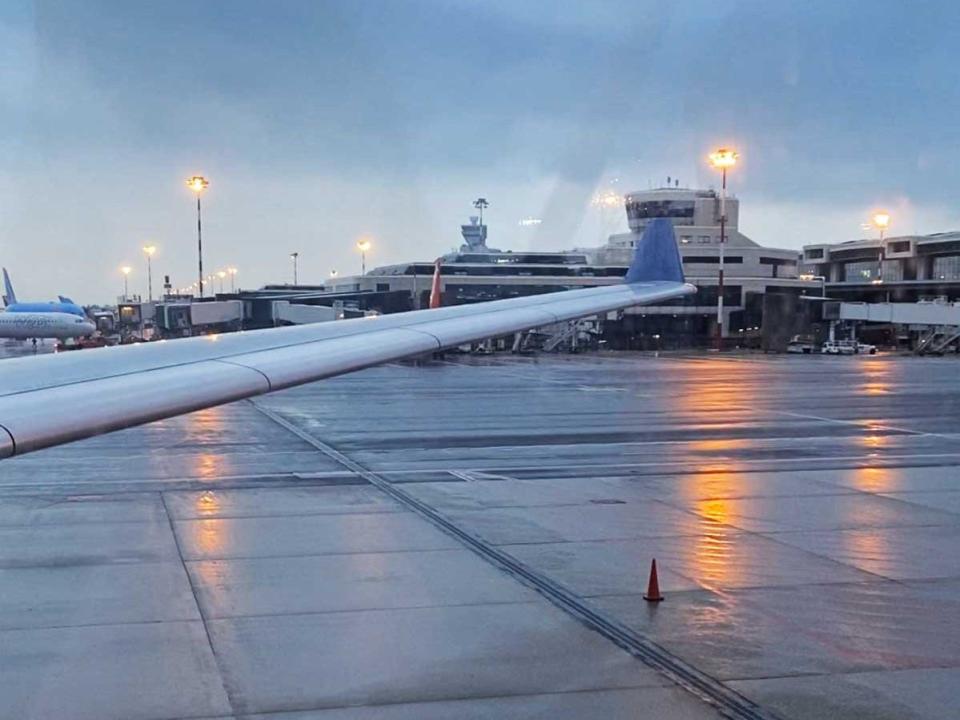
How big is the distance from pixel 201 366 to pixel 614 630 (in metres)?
4.68

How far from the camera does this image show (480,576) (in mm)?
11805

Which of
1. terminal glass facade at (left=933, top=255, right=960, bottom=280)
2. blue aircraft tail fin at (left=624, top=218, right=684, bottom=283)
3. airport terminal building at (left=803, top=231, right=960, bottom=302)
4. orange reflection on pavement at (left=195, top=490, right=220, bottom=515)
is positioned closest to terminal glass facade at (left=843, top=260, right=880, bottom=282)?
airport terminal building at (left=803, top=231, right=960, bottom=302)

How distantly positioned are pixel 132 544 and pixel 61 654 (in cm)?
437

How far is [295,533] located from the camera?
13.9m

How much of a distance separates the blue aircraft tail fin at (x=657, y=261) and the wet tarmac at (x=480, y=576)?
142 inches

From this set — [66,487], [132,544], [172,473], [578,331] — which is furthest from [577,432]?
[578,331]

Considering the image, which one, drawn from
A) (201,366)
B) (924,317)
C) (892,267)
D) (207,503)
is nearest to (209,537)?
(207,503)

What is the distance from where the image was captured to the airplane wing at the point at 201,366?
6.03 metres

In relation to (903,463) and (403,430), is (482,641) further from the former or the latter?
(403,430)

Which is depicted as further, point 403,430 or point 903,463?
point 403,430

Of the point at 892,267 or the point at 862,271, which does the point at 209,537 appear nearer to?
the point at 892,267

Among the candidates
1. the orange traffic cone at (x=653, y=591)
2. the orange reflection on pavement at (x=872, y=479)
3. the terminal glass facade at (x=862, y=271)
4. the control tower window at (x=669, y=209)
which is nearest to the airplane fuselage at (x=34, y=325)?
the orange reflection on pavement at (x=872, y=479)

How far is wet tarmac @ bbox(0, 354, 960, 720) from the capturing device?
27.1ft

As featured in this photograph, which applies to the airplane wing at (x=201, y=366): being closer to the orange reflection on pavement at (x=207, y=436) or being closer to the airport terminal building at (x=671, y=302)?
the orange reflection on pavement at (x=207, y=436)
